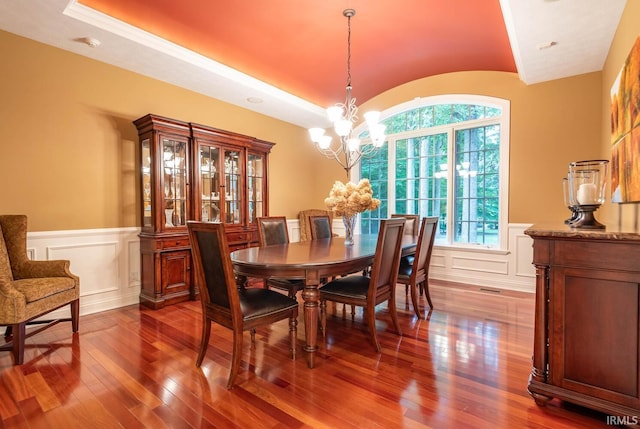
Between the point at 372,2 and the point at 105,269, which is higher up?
A: the point at 372,2

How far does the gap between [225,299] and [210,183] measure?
2.38 metres

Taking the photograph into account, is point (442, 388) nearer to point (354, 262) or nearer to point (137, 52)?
point (354, 262)

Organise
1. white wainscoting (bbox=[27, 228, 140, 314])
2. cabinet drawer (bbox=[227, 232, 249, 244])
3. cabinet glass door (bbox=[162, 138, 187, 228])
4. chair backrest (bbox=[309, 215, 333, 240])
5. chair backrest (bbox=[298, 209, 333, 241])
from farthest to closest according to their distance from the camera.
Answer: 1. chair backrest (bbox=[298, 209, 333, 241])
2. cabinet drawer (bbox=[227, 232, 249, 244])
3. chair backrest (bbox=[309, 215, 333, 240])
4. cabinet glass door (bbox=[162, 138, 187, 228])
5. white wainscoting (bbox=[27, 228, 140, 314])

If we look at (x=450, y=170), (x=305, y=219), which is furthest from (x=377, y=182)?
(x=305, y=219)

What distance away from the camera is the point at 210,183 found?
4.07m

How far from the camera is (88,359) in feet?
7.55

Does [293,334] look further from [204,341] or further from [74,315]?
[74,315]

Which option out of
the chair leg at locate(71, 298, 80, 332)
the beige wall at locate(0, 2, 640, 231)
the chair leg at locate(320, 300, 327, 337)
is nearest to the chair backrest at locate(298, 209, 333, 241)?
the beige wall at locate(0, 2, 640, 231)

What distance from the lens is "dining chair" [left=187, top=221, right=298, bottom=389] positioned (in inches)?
76.2

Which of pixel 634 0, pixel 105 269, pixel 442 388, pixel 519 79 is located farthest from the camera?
pixel 519 79

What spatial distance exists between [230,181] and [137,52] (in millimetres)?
1706

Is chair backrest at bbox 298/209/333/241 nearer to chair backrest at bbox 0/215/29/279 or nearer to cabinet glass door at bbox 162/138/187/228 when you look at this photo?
cabinet glass door at bbox 162/138/187/228

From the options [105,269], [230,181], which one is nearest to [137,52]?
[230,181]

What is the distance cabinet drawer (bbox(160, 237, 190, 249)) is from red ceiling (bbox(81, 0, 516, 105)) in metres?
2.10
